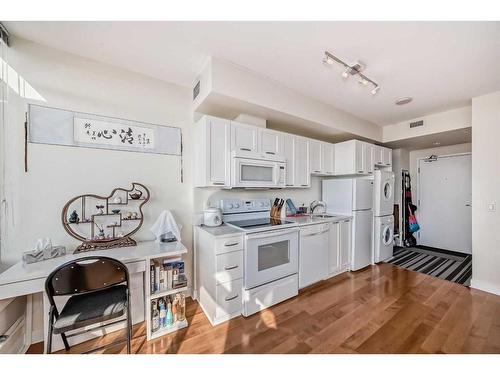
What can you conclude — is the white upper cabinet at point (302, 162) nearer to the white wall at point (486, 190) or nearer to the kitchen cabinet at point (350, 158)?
the kitchen cabinet at point (350, 158)

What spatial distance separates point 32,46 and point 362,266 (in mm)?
4652

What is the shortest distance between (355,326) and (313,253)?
870mm

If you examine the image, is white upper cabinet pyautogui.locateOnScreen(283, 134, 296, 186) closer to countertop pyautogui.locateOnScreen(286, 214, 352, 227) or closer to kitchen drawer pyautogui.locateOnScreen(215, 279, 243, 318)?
countertop pyautogui.locateOnScreen(286, 214, 352, 227)

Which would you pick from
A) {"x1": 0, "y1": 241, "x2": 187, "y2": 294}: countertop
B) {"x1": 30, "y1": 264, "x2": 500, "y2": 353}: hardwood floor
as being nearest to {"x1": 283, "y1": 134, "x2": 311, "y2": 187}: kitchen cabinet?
{"x1": 30, "y1": 264, "x2": 500, "y2": 353}: hardwood floor

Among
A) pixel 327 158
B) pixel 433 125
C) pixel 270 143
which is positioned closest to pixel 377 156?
pixel 433 125

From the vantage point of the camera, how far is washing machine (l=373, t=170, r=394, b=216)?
337cm

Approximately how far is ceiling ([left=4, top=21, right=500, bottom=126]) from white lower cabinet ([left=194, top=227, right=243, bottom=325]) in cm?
173

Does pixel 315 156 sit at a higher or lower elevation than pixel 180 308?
higher

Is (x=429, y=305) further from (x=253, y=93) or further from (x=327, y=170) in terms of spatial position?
(x=253, y=93)

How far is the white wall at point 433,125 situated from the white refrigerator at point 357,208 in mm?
1122

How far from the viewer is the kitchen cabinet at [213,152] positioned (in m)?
2.09

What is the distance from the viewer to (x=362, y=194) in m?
3.12

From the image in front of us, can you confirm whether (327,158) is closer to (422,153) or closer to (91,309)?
(422,153)
